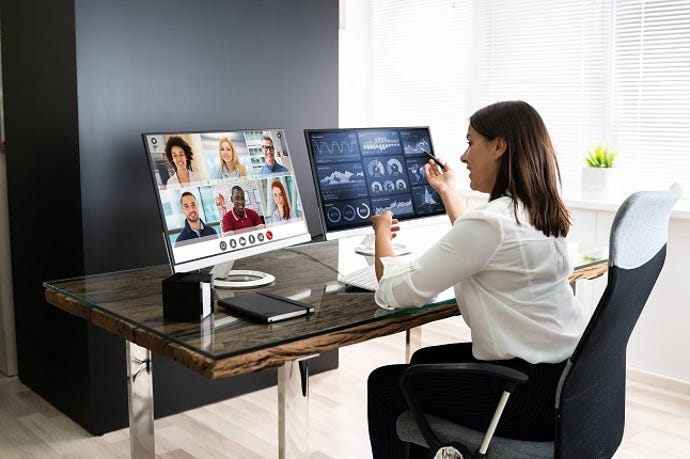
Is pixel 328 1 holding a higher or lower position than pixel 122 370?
higher

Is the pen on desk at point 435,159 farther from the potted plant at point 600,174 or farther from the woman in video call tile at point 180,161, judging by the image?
the potted plant at point 600,174

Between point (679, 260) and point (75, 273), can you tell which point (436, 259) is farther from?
point (679, 260)

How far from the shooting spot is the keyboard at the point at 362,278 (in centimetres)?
221

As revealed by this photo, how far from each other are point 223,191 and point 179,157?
0.17 meters

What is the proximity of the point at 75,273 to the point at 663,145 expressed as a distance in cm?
271

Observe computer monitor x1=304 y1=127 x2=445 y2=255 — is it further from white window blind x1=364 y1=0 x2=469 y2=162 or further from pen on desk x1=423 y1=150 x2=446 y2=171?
white window blind x1=364 y1=0 x2=469 y2=162

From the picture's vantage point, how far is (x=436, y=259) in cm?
181

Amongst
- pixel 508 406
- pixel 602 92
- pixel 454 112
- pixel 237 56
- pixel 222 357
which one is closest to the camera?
pixel 222 357

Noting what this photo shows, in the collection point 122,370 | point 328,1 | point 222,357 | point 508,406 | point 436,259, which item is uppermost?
point 328,1

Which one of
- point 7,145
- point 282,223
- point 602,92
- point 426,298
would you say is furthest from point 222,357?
point 602,92

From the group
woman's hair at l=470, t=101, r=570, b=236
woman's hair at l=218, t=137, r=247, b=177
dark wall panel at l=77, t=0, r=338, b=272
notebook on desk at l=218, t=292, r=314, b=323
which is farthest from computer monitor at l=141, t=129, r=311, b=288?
woman's hair at l=470, t=101, r=570, b=236

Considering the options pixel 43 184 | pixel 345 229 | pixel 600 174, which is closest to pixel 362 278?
pixel 345 229

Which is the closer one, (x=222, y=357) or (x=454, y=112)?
(x=222, y=357)

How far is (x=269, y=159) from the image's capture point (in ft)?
8.29
